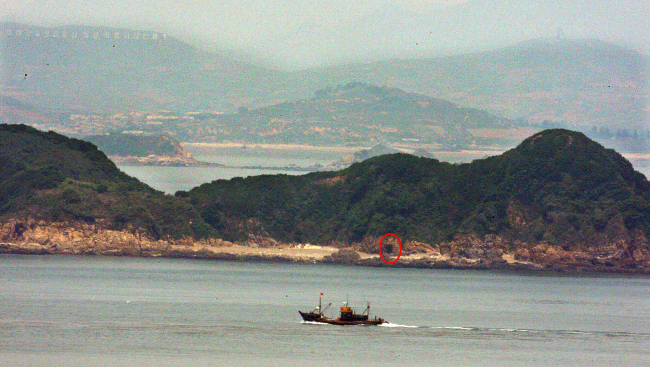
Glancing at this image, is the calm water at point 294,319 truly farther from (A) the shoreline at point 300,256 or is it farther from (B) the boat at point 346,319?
(A) the shoreline at point 300,256

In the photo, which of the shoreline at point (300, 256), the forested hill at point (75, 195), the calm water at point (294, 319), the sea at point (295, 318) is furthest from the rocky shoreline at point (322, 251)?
the calm water at point (294, 319)

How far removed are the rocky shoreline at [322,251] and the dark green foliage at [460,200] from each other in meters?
2.33

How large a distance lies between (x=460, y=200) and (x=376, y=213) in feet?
51.7

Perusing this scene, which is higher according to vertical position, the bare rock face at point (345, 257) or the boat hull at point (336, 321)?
the bare rock face at point (345, 257)

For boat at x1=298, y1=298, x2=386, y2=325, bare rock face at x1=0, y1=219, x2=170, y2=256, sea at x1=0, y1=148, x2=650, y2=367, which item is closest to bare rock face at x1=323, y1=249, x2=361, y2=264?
sea at x1=0, y1=148, x2=650, y2=367

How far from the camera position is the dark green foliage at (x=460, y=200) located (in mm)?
159500

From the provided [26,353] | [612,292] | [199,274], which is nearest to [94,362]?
[26,353]

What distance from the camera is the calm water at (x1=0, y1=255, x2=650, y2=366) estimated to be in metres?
66.0

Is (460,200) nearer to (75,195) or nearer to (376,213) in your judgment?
(376,213)

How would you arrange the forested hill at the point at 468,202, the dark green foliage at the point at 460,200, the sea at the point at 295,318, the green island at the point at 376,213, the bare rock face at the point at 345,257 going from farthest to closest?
the bare rock face at the point at 345,257, the dark green foliage at the point at 460,200, the forested hill at the point at 468,202, the green island at the point at 376,213, the sea at the point at 295,318

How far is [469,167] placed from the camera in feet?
585

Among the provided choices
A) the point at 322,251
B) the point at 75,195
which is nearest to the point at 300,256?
the point at 322,251

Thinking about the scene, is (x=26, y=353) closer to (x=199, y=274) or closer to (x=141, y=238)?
(x=199, y=274)

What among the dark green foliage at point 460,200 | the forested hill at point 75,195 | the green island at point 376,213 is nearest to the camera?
the forested hill at point 75,195
